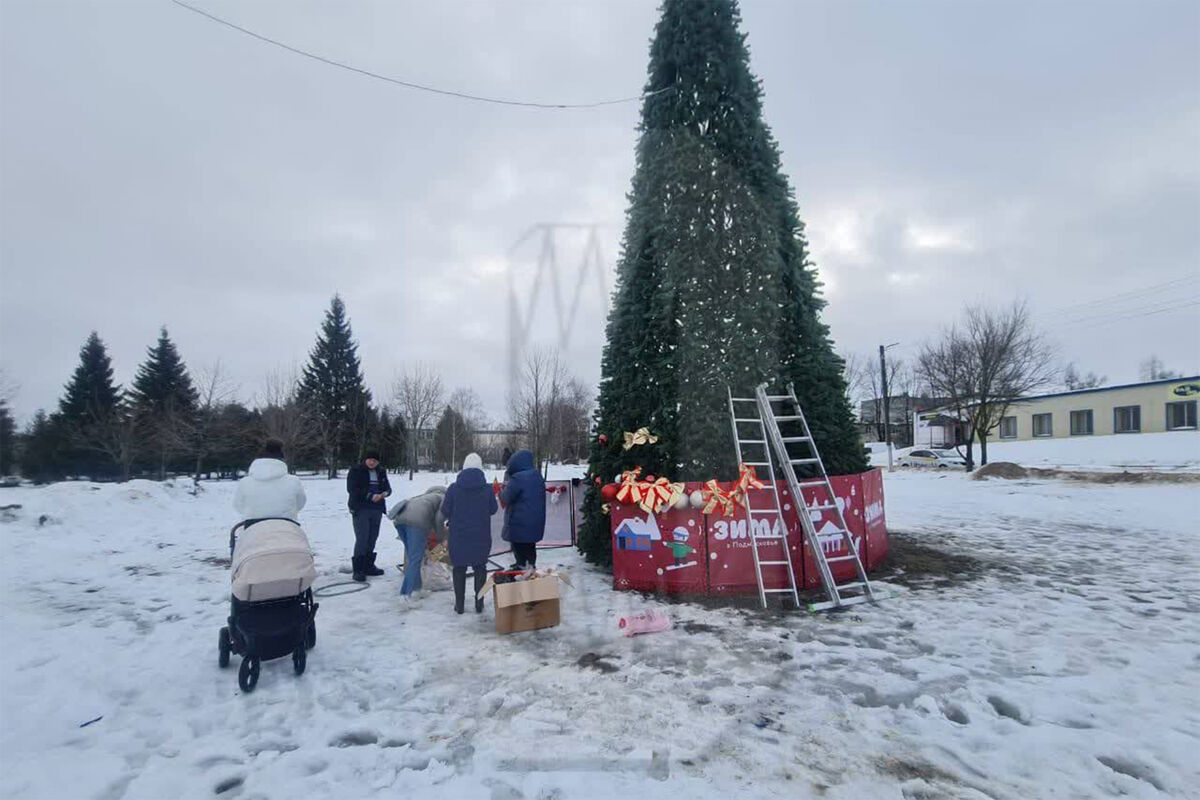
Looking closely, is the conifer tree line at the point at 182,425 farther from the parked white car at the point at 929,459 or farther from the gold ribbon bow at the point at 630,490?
the parked white car at the point at 929,459

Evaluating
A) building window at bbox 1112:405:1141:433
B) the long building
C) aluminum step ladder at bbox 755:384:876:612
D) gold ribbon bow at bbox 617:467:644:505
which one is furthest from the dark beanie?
building window at bbox 1112:405:1141:433

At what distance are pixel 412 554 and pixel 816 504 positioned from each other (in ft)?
16.4

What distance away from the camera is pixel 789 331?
7309mm

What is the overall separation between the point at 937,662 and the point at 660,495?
3008 mm

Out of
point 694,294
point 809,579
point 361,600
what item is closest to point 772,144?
point 694,294

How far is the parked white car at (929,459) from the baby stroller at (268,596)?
39.0 metres

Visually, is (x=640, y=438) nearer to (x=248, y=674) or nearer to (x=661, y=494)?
(x=661, y=494)

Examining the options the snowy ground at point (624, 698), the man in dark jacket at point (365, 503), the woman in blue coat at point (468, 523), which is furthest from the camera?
the man in dark jacket at point (365, 503)

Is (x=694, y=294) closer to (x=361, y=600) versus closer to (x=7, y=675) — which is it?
(x=361, y=600)

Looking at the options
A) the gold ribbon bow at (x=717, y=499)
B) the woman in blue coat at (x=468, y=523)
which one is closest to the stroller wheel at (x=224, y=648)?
the woman in blue coat at (x=468, y=523)

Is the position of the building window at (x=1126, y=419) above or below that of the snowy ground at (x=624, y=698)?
above

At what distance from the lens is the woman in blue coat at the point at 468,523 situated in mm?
5934

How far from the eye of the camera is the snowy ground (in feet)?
9.89

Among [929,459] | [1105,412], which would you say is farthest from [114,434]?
[1105,412]
